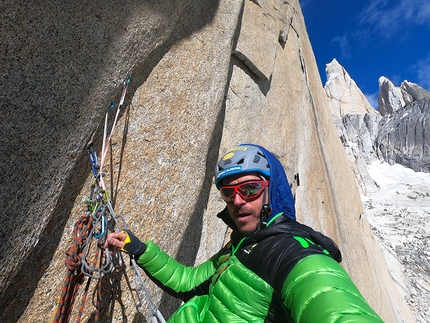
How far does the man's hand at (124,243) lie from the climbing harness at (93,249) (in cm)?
5

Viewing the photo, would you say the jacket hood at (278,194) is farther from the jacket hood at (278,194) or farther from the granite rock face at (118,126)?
the granite rock face at (118,126)

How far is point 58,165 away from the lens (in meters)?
2.01

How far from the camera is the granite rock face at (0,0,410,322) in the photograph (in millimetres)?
1820

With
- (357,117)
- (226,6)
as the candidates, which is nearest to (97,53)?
(226,6)

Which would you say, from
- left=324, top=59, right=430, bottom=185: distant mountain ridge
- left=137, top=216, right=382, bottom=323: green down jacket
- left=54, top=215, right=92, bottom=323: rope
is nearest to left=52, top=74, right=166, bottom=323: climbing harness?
left=54, top=215, right=92, bottom=323: rope

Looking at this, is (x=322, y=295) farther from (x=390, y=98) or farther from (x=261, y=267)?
(x=390, y=98)

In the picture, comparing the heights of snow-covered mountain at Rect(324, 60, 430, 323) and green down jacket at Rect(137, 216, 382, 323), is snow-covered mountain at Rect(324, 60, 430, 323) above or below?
above

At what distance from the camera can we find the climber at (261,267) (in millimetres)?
1297

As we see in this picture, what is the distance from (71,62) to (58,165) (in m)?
0.76

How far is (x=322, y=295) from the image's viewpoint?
1271mm

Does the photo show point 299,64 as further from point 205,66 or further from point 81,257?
point 81,257

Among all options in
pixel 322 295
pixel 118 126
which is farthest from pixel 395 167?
pixel 322 295

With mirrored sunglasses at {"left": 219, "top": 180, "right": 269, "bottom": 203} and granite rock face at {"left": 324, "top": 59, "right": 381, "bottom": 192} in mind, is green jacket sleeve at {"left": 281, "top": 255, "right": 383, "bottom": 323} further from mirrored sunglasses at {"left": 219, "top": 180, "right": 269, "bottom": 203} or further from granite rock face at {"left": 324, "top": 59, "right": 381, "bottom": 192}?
granite rock face at {"left": 324, "top": 59, "right": 381, "bottom": 192}

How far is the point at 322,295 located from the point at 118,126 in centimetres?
219
